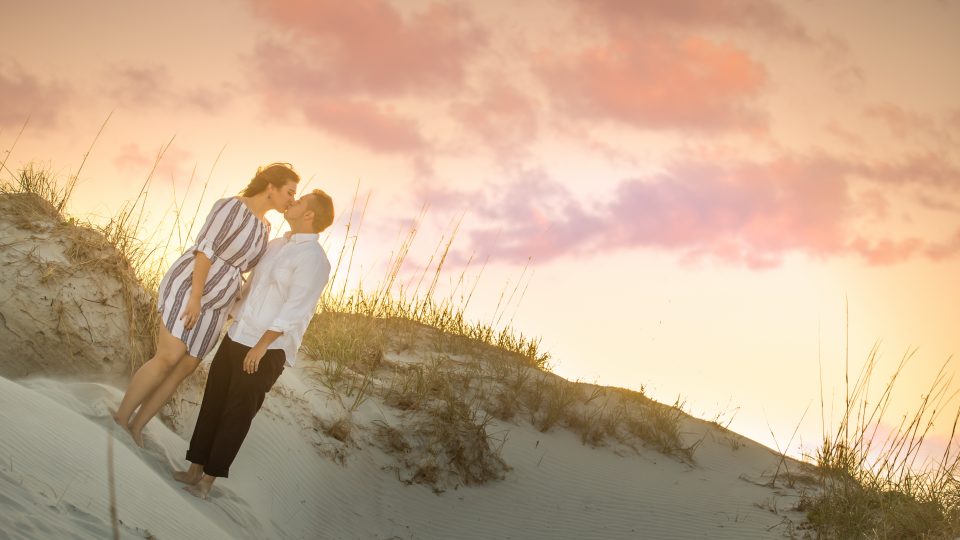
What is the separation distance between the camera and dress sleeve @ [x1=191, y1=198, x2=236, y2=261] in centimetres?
430

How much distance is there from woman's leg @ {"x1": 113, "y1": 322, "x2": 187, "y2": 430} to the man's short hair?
972 mm

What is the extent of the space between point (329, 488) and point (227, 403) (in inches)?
77.0

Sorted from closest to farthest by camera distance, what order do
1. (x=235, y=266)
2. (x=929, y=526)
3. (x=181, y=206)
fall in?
1. (x=235, y=266)
2. (x=929, y=526)
3. (x=181, y=206)

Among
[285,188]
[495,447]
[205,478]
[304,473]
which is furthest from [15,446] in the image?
[495,447]

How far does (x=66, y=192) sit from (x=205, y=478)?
3.35 m

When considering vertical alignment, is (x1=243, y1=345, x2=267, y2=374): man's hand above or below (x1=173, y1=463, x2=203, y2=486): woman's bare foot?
above

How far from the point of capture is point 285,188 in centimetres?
455

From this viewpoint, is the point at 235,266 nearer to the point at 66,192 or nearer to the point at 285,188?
the point at 285,188

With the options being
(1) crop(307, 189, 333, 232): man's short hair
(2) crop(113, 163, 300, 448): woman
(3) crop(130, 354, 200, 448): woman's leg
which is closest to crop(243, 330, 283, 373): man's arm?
(2) crop(113, 163, 300, 448): woman

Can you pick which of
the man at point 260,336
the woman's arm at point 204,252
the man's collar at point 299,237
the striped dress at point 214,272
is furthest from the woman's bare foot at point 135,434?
the man's collar at point 299,237

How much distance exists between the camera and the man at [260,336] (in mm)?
4324

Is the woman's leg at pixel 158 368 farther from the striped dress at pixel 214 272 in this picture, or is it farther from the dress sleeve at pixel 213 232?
the dress sleeve at pixel 213 232

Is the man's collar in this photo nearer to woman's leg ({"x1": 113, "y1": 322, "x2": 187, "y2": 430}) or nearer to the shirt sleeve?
the shirt sleeve

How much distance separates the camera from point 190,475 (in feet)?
14.7
